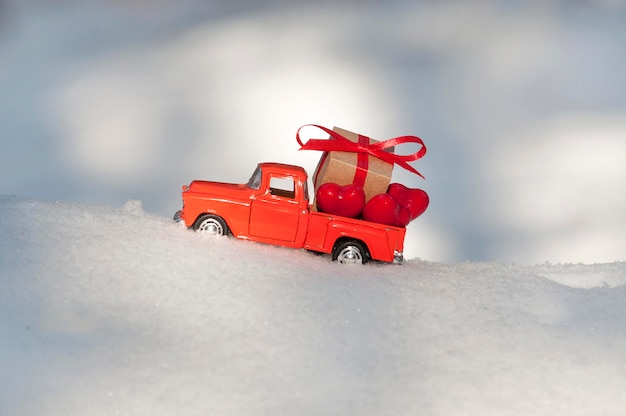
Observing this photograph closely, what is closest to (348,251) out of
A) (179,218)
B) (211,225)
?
(211,225)

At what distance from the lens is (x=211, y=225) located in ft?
10.5

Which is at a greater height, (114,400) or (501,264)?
(501,264)

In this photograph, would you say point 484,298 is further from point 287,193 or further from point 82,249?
point 82,249

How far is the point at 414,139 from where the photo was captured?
11.1 ft

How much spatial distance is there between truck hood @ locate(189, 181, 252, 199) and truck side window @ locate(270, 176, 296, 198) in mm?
99

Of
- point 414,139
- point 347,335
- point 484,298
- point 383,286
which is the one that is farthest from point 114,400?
point 414,139

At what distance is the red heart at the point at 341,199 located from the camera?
317 centimetres

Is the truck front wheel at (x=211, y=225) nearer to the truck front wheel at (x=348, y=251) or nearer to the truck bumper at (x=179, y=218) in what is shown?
the truck bumper at (x=179, y=218)

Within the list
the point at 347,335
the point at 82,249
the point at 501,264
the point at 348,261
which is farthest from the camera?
the point at 501,264

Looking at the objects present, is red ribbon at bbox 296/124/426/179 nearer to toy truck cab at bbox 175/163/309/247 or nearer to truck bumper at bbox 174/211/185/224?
toy truck cab at bbox 175/163/309/247

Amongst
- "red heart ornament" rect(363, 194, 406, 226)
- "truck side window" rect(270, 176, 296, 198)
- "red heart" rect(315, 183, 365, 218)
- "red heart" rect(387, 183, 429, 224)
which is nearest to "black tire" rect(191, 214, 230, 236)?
"truck side window" rect(270, 176, 296, 198)

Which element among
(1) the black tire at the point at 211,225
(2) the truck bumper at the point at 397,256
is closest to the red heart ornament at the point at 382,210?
(2) the truck bumper at the point at 397,256

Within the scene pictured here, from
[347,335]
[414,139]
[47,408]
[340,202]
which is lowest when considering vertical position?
[47,408]

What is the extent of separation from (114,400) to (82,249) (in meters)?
0.85
